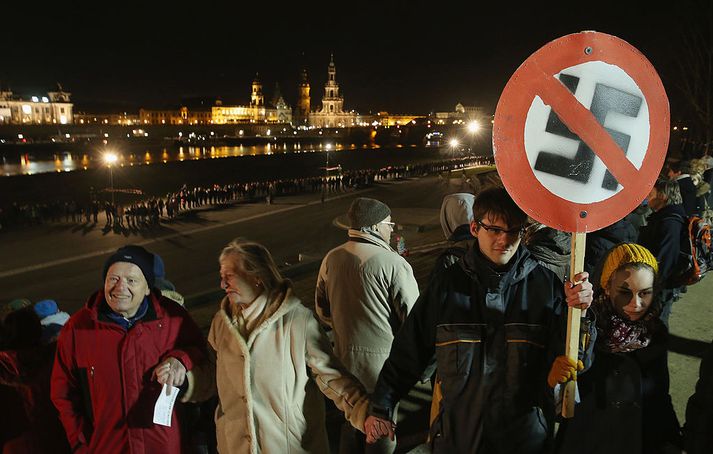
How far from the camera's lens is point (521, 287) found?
75.2 inches

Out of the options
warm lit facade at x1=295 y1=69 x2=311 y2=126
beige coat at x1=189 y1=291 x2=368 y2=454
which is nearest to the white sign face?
beige coat at x1=189 y1=291 x2=368 y2=454

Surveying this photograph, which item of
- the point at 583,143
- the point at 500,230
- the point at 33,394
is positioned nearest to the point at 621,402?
the point at 500,230

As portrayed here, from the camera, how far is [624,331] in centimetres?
222

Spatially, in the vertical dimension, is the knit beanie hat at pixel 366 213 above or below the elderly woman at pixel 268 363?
above

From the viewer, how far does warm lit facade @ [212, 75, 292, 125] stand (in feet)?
506

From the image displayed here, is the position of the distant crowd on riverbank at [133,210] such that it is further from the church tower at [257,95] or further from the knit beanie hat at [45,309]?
the church tower at [257,95]

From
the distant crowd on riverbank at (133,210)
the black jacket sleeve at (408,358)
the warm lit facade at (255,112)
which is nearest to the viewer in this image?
the black jacket sleeve at (408,358)

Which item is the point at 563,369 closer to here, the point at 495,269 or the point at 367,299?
the point at 495,269

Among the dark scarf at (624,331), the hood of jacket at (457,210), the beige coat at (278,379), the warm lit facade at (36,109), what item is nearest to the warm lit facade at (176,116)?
the warm lit facade at (36,109)

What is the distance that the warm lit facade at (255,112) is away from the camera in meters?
154

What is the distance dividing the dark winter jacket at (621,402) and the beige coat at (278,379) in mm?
948

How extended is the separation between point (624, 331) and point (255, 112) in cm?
16447

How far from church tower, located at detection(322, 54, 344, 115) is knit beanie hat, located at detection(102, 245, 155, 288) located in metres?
164

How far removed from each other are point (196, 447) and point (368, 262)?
129 cm
